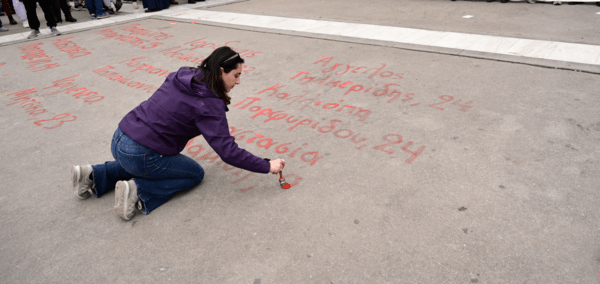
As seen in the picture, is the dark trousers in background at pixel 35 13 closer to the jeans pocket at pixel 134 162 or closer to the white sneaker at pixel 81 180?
the white sneaker at pixel 81 180

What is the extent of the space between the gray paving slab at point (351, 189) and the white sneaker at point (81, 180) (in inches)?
4.3

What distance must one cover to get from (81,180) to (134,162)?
0.57 meters

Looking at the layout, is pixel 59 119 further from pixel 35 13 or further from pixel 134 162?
pixel 35 13

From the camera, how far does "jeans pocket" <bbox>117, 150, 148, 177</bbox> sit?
263 cm

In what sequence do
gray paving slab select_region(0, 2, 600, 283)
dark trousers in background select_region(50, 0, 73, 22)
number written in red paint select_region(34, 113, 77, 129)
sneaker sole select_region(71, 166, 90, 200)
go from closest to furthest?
gray paving slab select_region(0, 2, 600, 283) < sneaker sole select_region(71, 166, 90, 200) < number written in red paint select_region(34, 113, 77, 129) < dark trousers in background select_region(50, 0, 73, 22)

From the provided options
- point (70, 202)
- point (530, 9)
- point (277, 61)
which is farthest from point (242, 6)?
point (70, 202)

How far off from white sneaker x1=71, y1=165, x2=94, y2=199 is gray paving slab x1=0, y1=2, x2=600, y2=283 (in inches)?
4.3

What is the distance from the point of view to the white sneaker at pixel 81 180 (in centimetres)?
283

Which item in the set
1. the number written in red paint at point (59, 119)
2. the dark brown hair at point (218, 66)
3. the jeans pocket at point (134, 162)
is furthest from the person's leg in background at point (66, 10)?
the dark brown hair at point (218, 66)

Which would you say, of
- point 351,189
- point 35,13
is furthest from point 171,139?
point 35,13

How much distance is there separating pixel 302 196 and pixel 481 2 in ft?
31.3

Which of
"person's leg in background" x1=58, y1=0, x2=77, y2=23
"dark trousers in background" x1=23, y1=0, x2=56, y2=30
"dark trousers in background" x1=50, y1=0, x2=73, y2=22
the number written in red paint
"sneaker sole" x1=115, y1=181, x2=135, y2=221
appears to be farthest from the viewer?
"person's leg in background" x1=58, y1=0, x2=77, y2=23

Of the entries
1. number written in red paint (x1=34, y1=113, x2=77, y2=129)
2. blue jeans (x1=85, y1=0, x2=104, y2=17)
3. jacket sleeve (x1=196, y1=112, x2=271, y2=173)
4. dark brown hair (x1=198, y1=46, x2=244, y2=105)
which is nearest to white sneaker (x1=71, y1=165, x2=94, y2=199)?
jacket sleeve (x1=196, y1=112, x2=271, y2=173)

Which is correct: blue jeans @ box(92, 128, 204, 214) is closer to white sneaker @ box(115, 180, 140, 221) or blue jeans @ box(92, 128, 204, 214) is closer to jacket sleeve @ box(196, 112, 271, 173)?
white sneaker @ box(115, 180, 140, 221)
